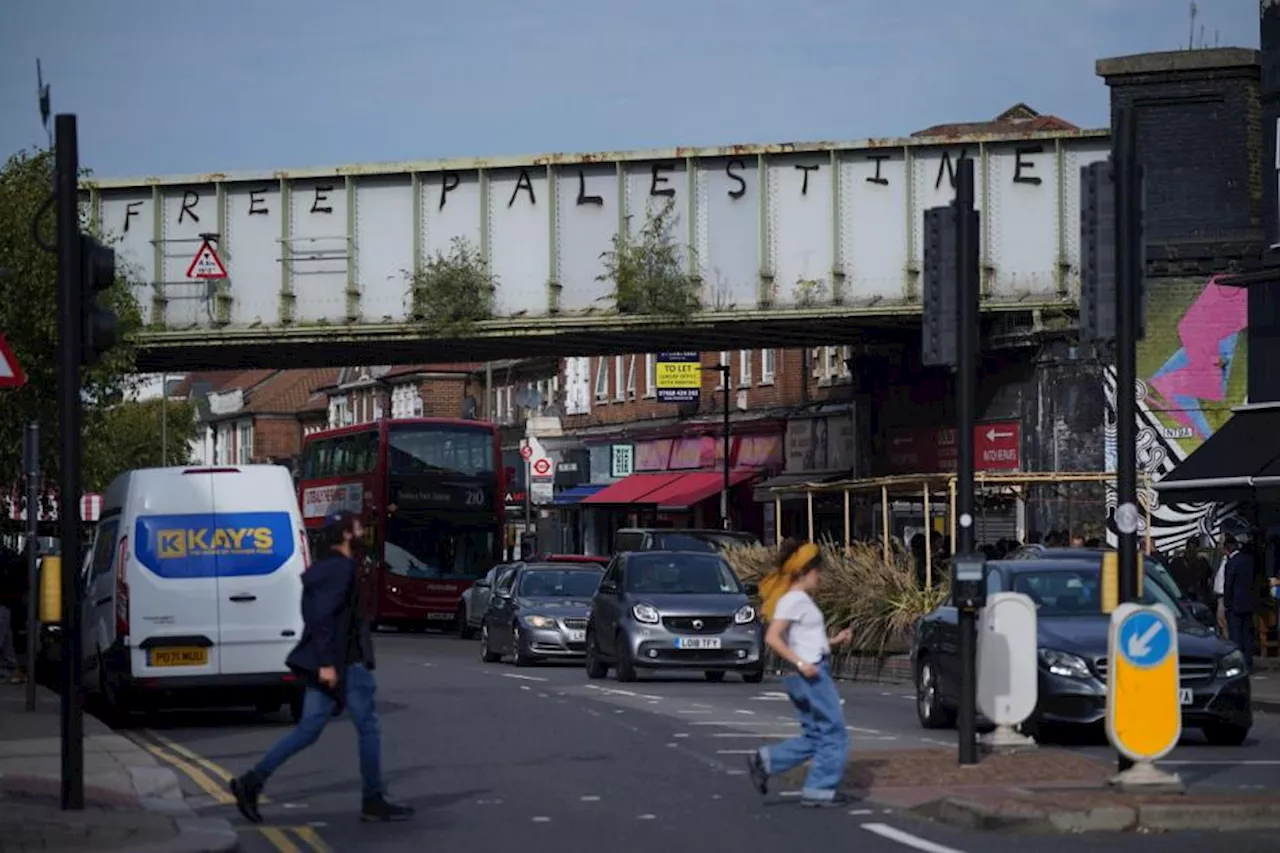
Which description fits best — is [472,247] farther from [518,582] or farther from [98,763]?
[98,763]

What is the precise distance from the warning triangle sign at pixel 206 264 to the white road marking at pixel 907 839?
32.3 m

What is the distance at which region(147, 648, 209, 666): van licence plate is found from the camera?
2112cm

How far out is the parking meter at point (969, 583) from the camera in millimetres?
15531

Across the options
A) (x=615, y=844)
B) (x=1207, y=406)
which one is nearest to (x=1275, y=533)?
(x=1207, y=406)

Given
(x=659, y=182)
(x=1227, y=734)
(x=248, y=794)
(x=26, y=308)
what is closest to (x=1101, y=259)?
(x=1227, y=734)

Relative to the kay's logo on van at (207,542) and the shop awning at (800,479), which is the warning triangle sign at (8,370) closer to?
the kay's logo on van at (207,542)

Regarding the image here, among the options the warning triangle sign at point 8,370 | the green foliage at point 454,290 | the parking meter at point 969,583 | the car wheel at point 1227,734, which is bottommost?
the car wheel at point 1227,734

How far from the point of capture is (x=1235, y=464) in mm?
33719

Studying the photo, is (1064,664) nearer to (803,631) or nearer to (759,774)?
(759,774)

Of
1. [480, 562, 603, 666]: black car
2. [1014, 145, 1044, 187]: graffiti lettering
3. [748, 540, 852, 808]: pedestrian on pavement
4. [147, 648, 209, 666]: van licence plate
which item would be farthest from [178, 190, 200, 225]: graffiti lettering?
[748, 540, 852, 808]: pedestrian on pavement

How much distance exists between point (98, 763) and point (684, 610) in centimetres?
1297

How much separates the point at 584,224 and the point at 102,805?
3024cm

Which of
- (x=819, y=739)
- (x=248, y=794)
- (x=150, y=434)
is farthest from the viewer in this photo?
(x=150, y=434)

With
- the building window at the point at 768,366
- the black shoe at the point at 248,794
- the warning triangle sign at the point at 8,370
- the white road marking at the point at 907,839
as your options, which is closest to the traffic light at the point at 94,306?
the warning triangle sign at the point at 8,370
